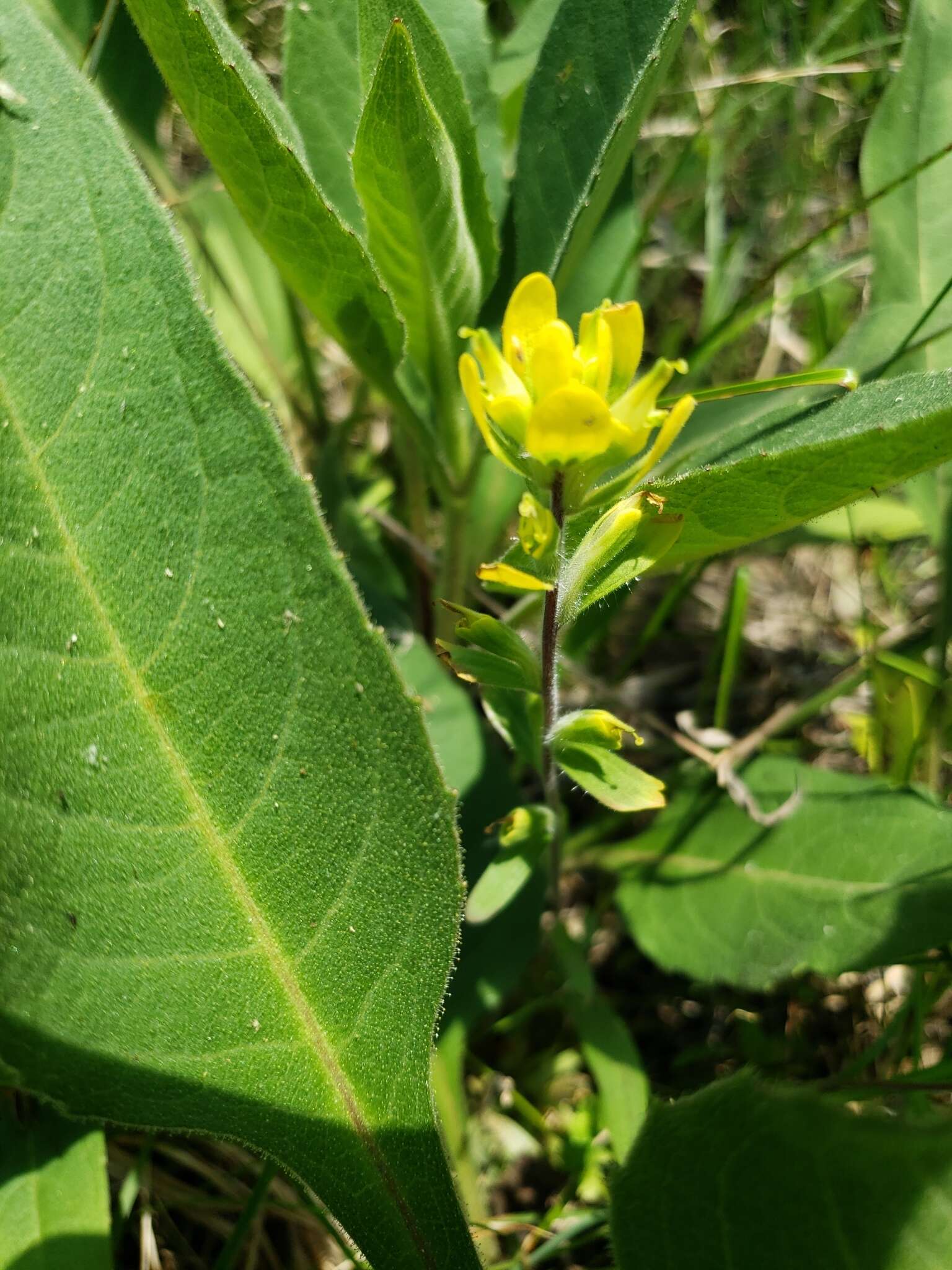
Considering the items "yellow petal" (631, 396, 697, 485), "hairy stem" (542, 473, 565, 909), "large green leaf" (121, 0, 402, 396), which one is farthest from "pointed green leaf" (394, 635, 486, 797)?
"yellow petal" (631, 396, 697, 485)

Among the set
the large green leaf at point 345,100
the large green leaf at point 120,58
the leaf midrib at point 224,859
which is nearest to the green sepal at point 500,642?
the leaf midrib at point 224,859

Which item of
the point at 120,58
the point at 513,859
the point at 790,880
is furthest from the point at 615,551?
the point at 120,58

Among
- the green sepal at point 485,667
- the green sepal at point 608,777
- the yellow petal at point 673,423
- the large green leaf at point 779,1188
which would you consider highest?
the yellow petal at point 673,423

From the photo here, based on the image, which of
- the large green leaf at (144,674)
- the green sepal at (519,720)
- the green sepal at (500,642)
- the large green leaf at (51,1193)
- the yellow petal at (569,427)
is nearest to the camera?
the yellow petal at (569,427)

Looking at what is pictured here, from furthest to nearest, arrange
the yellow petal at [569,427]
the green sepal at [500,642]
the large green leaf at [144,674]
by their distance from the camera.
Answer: the green sepal at [500,642] < the large green leaf at [144,674] < the yellow petal at [569,427]

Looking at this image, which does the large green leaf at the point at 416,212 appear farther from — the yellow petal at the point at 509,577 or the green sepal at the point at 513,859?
the green sepal at the point at 513,859

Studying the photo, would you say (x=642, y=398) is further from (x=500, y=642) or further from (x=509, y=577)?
(x=500, y=642)

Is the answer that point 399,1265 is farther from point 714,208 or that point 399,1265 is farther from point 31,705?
point 714,208
